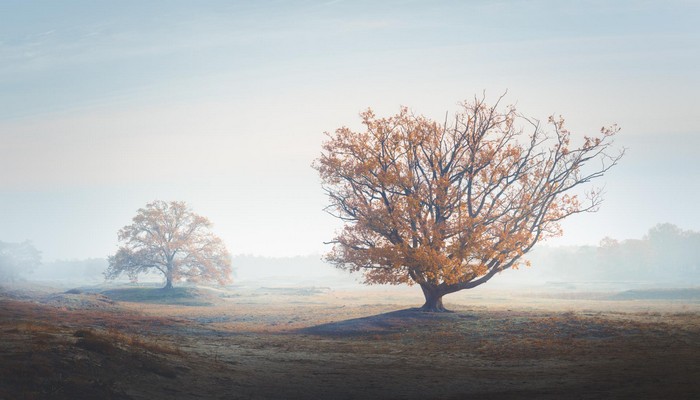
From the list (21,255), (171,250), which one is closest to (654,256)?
(171,250)

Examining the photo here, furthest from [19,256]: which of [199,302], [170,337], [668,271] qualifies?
[668,271]

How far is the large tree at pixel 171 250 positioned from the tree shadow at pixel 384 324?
5012cm

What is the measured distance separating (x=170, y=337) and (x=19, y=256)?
161 m

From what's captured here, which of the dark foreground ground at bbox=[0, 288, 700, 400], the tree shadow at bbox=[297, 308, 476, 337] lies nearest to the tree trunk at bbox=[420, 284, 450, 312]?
the tree shadow at bbox=[297, 308, 476, 337]

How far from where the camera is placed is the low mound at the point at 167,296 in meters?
69.8

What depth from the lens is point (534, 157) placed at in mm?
36250

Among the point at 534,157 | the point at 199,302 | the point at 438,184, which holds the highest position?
the point at 534,157

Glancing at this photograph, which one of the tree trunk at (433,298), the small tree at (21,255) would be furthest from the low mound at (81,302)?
the small tree at (21,255)

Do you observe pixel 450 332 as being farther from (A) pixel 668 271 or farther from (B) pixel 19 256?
(B) pixel 19 256

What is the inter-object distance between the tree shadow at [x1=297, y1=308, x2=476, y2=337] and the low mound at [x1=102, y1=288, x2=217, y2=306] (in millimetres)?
39969

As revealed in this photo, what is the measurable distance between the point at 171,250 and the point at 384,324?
55.2 metres

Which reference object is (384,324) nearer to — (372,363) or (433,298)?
(433,298)

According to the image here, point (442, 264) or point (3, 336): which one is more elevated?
point (442, 264)

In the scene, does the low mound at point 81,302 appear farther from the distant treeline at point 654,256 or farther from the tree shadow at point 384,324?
the distant treeline at point 654,256
